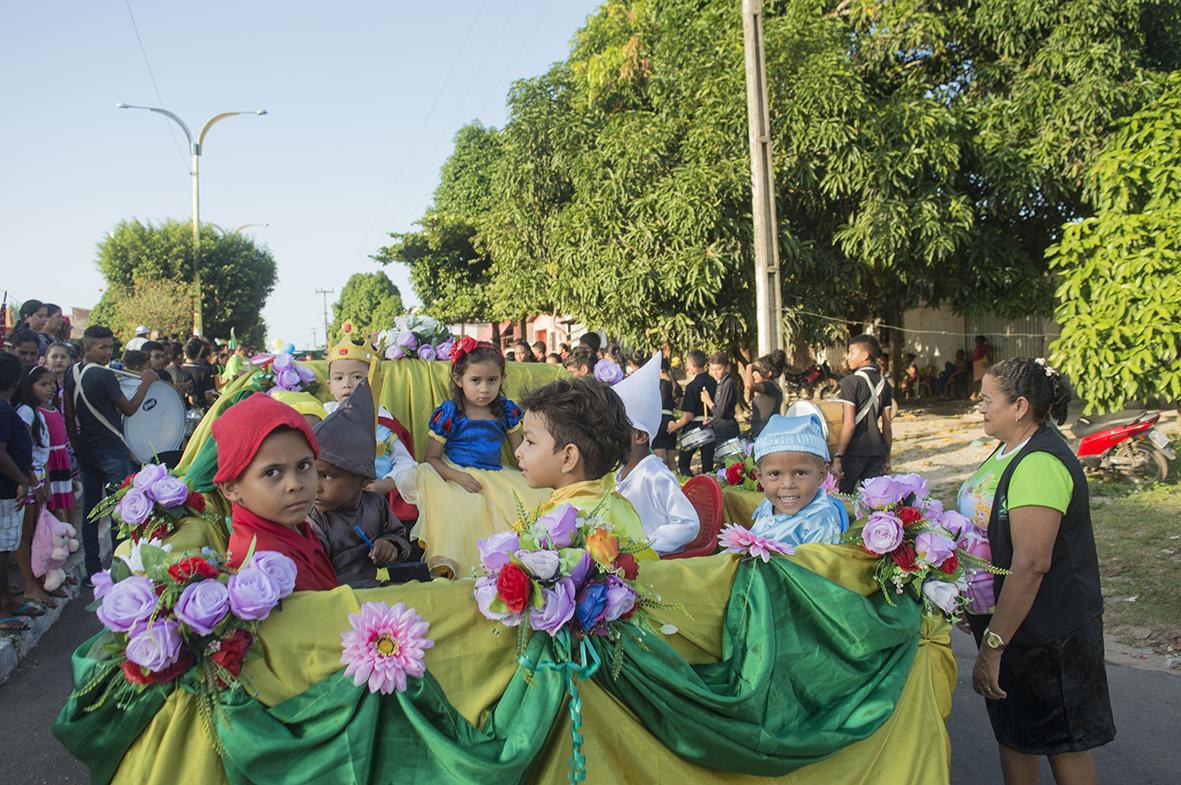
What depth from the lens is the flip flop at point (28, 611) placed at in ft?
19.9

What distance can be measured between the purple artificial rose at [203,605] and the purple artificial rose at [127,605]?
→ 0.07 m

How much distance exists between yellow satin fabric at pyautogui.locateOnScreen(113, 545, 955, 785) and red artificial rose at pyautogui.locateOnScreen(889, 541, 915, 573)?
0.10 m

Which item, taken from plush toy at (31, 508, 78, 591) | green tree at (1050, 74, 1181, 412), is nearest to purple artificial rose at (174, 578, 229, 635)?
plush toy at (31, 508, 78, 591)

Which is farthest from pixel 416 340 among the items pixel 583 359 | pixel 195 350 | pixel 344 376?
pixel 195 350

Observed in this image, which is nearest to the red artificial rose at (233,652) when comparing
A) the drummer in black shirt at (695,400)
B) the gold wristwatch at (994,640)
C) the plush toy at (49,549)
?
the gold wristwatch at (994,640)

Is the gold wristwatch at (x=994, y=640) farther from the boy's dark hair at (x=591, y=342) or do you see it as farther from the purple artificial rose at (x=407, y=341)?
the boy's dark hair at (x=591, y=342)

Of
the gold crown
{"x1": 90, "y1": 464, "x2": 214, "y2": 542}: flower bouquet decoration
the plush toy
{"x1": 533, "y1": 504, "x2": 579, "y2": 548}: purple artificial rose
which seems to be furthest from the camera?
the plush toy

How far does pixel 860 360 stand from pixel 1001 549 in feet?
17.2

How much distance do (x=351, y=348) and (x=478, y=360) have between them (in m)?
0.90

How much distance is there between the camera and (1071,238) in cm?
993

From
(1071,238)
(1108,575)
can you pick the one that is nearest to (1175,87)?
(1071,238)

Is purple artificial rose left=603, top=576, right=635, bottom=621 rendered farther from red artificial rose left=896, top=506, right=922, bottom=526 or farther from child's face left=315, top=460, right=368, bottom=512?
child's face left=315, top=460, right=368, bottom=512

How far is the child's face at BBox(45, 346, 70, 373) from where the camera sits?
8148 mm

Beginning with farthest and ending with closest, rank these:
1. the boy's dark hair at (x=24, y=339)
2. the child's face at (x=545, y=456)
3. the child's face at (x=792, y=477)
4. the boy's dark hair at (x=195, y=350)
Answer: the boy's dark hair at (x=195, y=350) < the boy's dark hair at (x=24, y=339) < the child's face at (x=792, y=477) < the child's face at (x=545, y=456)
